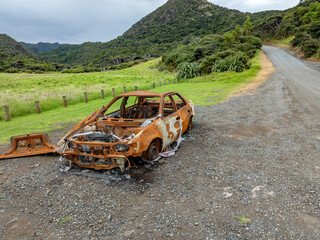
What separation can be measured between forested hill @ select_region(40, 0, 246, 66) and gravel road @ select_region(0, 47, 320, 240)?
91.0 meters

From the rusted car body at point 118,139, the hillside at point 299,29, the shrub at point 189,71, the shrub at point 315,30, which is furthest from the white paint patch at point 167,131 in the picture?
the shrub at point 315,30

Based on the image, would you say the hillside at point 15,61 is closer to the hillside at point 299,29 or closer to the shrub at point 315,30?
the hillside at point 299,29

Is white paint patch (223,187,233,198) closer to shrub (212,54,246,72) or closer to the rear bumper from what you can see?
the rear bumper

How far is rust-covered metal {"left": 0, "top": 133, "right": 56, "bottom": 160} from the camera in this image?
217 inches

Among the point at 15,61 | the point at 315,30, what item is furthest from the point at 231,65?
the point at 15,61

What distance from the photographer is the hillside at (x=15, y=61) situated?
68.4 metres

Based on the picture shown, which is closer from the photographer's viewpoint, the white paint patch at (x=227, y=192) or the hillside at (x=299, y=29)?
the white paint patch at (x=227, y=192)

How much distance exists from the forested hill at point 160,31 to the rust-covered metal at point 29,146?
295 feet

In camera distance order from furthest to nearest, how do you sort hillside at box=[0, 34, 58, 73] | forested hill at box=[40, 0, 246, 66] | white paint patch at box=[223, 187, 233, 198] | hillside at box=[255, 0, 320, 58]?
forested hill at box=[40, 0, 246, 66] → hillside at box=[0, 34, 58, 73] → hillside at box=[255, 0, 320, 58] → white paint patch at box=[223, 187, 233, 198]

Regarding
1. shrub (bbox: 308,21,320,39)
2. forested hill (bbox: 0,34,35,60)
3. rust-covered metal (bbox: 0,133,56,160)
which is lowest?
rust-covered metal (bbox: 0,133,56,160)

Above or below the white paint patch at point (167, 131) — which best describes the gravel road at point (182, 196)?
below

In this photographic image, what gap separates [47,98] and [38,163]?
1063 centimetres

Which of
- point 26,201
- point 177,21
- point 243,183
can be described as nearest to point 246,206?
point 243,183

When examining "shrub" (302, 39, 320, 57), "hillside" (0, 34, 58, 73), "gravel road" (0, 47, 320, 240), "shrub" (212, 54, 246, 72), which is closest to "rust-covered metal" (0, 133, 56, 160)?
"gravel road" (0, 47, 320, 240)
